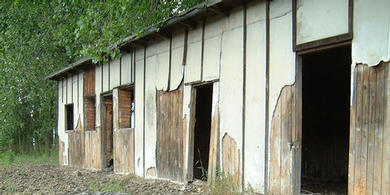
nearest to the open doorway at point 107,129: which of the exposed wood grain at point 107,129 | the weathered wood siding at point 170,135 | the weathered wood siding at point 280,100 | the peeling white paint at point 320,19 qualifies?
the exposed wood grain at point 107,129

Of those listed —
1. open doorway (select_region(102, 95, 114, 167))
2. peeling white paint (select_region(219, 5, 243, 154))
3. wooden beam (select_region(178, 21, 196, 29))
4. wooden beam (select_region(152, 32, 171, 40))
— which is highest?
wooden beam (select_region(178, 21, 196, 29))

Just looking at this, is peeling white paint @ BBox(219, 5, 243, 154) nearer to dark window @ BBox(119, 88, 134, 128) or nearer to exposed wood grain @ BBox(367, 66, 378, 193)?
exposed wood grain @ BBox(367, 66, 378, 193)

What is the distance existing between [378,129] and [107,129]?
342 inches

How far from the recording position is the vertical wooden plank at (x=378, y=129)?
14.1 feet

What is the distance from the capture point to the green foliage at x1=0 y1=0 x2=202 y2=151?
8.16 m

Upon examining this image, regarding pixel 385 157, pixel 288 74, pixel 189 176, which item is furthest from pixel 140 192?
pixel 385 157

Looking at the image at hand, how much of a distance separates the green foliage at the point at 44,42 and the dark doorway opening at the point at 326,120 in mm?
3981

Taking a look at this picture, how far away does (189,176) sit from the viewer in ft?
24.8

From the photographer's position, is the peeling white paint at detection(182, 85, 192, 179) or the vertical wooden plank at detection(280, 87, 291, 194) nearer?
the vertical wooden plank at detection(280, 87, 291, 194)

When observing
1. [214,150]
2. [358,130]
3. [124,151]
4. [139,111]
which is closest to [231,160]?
[214,150]

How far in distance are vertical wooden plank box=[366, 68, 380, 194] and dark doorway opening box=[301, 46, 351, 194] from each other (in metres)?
4.14

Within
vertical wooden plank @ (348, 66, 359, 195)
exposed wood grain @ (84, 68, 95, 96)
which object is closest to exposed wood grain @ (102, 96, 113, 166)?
exposed wood grain @ (84, 68, 95, 96)

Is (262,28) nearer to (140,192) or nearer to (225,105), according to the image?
(225,105)

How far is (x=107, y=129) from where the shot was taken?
11.6 metres
